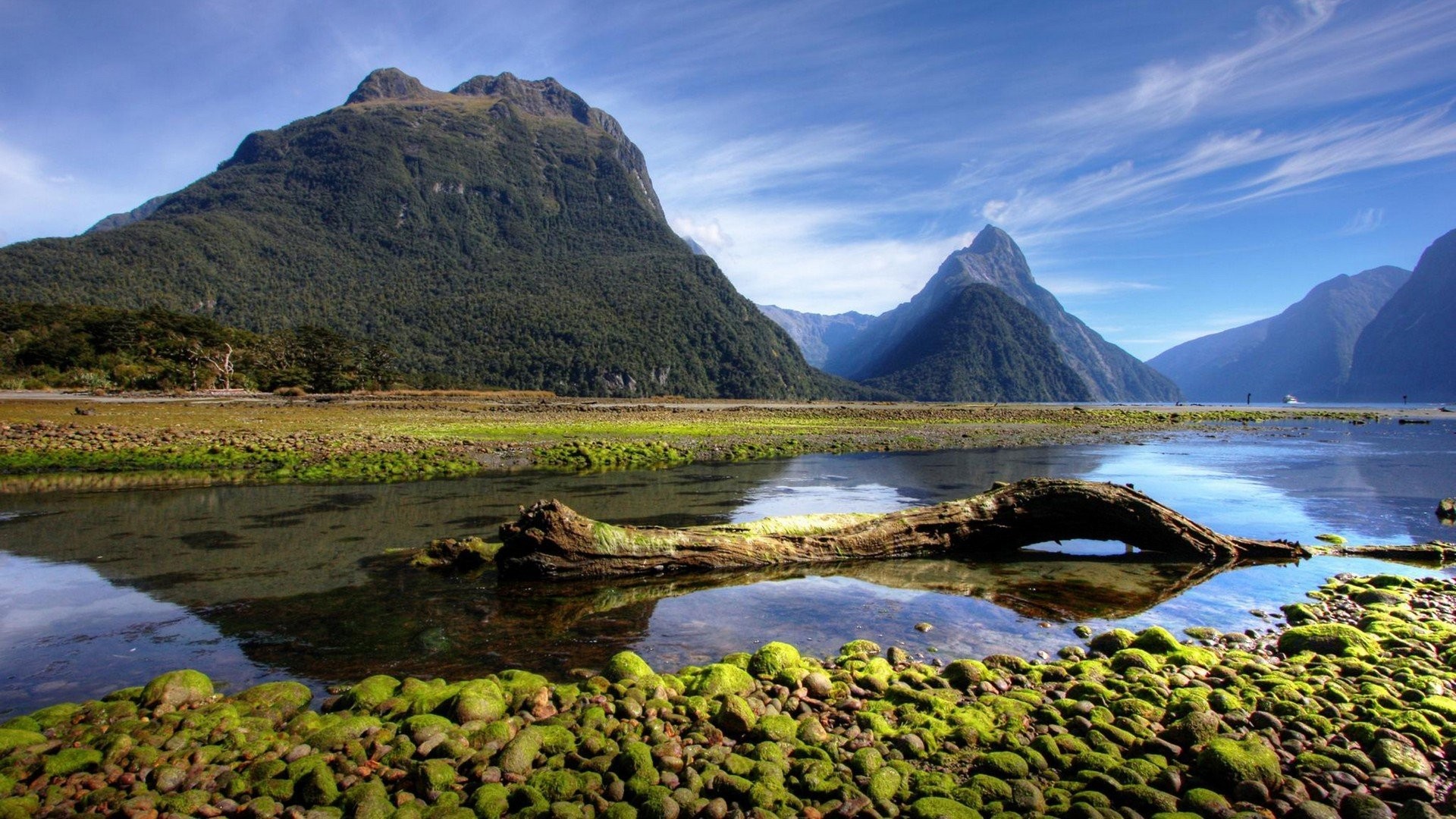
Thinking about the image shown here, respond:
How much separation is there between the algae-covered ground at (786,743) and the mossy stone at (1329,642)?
15 centimetres

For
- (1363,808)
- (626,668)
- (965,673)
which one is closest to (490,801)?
(626,668)

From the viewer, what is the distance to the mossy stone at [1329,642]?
296 inches

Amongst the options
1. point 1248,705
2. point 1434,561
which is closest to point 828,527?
point 1248,705

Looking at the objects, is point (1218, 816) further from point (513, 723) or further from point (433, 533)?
point (433, 533)

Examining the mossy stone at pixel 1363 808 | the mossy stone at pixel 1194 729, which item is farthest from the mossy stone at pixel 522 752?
the mossy stone at pixel 1363 808

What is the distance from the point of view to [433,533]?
1504 centimetres

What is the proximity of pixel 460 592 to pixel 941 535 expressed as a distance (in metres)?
9.18

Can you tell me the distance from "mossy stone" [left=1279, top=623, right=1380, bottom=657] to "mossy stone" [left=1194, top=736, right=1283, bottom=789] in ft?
12.4

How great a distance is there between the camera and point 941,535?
1341 cm

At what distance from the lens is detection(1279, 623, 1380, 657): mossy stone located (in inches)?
296

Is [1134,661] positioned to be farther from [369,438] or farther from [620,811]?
[369,438]

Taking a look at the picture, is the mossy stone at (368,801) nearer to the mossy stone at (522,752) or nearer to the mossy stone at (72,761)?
the mossy stone at (522,752)

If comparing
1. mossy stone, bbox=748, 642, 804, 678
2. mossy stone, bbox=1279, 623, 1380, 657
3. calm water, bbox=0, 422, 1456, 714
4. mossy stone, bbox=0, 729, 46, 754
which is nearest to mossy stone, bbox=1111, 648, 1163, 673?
calm water, bbox=0, 422, 1456, 714

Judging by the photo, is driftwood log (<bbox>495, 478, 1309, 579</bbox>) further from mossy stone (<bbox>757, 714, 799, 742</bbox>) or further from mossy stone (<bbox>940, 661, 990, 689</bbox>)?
mossy stone (<bbox>757, 714, 799, 742</bbox>)
